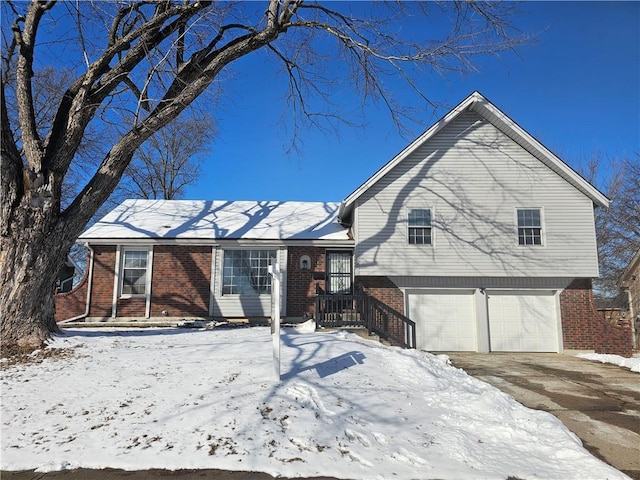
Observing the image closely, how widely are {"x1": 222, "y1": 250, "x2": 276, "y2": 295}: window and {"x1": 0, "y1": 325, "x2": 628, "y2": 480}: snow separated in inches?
280

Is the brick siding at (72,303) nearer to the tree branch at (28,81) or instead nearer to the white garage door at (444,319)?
the tree branch at (28,81)

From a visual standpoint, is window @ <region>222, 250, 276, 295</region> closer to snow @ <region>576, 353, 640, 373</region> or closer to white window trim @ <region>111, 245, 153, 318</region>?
white window trim @ <region>111, 245, 153, 318</region>

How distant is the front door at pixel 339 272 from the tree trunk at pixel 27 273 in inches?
354

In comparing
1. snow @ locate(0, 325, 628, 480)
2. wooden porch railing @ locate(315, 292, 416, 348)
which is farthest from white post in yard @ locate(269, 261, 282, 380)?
wooden porch railing @ locate(315, 292, 416, 348)

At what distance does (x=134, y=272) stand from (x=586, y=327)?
15.0 m

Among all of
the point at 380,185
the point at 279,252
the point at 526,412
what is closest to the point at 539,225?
the point at 380,185

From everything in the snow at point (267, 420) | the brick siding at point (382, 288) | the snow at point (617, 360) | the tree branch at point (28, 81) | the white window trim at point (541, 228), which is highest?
the tree branch at point (28, 81)

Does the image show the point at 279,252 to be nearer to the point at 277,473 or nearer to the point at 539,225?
the point at 539,225

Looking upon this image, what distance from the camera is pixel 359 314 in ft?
41.7

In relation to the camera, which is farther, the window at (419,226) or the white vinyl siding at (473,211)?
the window at (419,226)

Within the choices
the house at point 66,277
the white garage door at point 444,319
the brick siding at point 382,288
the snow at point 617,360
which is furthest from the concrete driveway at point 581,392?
the house at point 66,277

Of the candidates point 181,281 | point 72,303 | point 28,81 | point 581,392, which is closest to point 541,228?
point 581,392

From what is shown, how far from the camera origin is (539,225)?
1382 centimetres

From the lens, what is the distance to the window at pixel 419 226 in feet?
45.4
